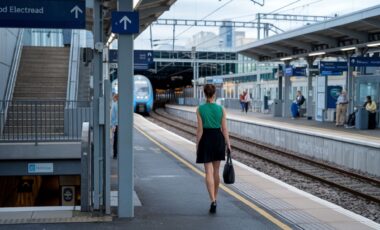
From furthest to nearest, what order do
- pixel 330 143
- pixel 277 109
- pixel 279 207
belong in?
pixel 277 109
pixel 330 143
pixel 279 207

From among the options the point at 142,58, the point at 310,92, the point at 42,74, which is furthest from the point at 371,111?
the point at 42,74

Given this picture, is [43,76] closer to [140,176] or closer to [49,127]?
[49,127]

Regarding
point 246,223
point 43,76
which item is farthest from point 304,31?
point 246,223

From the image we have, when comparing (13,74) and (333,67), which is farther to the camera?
(333,67)

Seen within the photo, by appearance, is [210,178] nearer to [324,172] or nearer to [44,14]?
[44,14]

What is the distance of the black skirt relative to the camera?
287 inches

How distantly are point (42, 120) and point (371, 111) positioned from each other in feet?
43.7

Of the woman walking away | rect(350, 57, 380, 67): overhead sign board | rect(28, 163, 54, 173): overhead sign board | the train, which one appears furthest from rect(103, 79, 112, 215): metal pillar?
the train

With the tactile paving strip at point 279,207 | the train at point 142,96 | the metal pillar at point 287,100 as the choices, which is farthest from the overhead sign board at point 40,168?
the train at point 142,96

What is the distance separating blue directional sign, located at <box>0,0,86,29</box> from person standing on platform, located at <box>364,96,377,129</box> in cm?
1658

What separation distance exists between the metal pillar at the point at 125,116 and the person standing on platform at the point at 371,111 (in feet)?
55.1

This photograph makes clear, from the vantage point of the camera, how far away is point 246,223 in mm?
6891

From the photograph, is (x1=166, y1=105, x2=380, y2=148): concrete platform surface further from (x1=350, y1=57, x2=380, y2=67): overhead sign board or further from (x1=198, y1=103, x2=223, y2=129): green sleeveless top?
(x1=198, y1=103, x2=223, y2=129): green sleeveless top

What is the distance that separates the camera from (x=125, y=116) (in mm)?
6883
